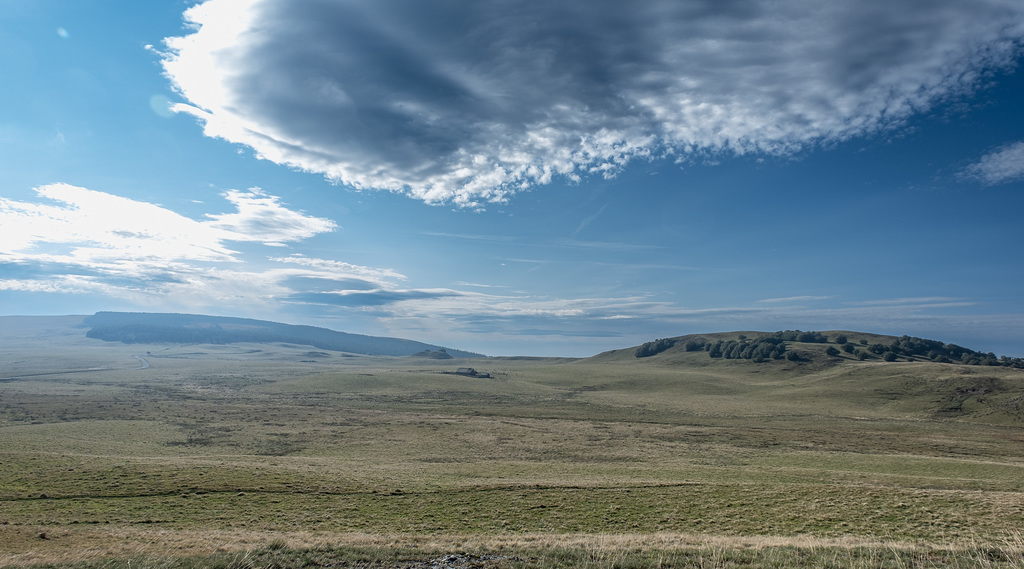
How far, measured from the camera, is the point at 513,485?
28734 mm

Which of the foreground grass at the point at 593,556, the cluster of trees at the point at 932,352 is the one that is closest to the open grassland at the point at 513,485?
the foreground grass at the point at 593,556

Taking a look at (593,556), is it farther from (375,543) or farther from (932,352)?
(932,352)

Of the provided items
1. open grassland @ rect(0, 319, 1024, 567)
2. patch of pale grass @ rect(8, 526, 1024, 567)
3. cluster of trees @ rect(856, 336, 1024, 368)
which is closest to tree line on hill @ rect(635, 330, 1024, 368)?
cluster of trees @ rect(856, 336, 1024, 368)

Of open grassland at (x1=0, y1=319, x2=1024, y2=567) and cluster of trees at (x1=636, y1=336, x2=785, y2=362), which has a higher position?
cluster of trees at (x1=636, y1=336, x2=785, y2=362)

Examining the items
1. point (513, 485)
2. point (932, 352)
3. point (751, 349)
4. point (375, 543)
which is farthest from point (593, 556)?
point (932, 352)

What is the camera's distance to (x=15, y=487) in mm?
27141

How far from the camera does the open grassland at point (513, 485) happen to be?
1526 cm

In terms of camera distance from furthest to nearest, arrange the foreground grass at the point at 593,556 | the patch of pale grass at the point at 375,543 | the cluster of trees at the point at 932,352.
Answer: the cluster of trees at the point at 932,352 < the patch of pale grass at the point at 375,543 < the foreground grass at the point at 593,556

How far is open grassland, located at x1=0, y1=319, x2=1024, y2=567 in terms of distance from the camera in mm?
15258

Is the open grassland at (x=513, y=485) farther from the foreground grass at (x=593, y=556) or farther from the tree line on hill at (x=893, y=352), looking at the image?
the tree line on hill at (x=893, y=352)

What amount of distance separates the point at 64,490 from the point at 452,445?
30.5 metres

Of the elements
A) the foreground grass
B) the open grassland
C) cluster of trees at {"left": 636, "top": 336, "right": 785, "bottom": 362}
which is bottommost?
the open grassland

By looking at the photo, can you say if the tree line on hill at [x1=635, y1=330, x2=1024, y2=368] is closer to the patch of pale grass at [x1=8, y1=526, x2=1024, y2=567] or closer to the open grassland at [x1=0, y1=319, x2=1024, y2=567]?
the open grassland at [x1=0, y1=319, x2=1024, y2=567]

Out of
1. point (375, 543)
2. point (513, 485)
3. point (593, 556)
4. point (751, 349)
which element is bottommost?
point (513, 485)
